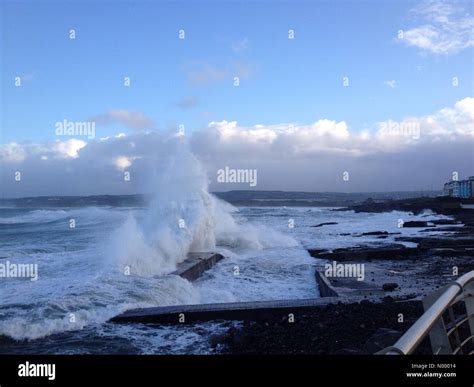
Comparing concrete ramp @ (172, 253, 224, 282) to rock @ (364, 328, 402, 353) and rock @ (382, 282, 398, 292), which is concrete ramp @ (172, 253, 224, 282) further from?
rock @ (364, 328, 402, 353)

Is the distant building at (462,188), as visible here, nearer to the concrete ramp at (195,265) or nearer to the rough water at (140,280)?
the rough water at (140,280)

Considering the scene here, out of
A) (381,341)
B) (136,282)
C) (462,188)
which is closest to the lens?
(381,341)

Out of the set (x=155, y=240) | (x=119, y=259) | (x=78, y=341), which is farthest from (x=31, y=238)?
(x=78, y=341)

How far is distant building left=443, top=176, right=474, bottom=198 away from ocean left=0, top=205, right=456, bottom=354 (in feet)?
111

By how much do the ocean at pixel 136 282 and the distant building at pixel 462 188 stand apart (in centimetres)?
3375

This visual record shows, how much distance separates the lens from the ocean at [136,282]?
5094 millimetres

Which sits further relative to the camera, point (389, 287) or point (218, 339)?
point (389, 287)

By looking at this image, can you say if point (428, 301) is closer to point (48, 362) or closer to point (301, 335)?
point (48, 362)

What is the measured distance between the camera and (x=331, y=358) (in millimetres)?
2508

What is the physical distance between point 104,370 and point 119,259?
7.42m

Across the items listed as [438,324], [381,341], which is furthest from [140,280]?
[438,324]

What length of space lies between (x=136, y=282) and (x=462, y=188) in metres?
48.0

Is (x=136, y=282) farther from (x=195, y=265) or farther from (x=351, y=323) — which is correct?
(x=351, y=323)

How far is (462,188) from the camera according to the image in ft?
160
